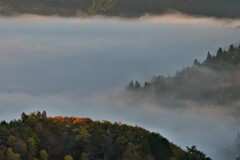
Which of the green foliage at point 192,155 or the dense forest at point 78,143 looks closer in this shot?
the dense forest at point 78,143

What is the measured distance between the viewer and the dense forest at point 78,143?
6270cm

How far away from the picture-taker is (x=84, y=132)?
66.6 m

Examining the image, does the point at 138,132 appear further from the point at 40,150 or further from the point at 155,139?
the point at 40,150

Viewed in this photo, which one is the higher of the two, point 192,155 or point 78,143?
point 78,143

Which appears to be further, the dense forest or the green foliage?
the green foliage

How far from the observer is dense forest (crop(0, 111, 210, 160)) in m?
62.7

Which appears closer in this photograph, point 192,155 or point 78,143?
point 78,143

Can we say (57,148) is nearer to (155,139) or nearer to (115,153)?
(115,153)

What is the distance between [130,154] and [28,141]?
943 cm

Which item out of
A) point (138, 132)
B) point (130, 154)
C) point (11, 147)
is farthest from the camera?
point (138, 132)

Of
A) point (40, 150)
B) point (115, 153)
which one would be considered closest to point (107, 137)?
point (115, 153)

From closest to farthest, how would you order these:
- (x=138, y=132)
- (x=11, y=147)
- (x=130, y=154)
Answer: (x=11, y=147), (x=130, y=154), (x=138, y=132)

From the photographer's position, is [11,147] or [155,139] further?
[155,139]

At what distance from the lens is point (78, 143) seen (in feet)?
216
